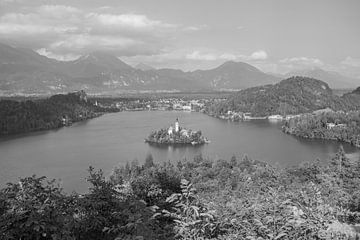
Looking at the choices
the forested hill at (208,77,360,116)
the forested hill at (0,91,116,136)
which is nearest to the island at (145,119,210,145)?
the forested hill at (0,91,116,136)

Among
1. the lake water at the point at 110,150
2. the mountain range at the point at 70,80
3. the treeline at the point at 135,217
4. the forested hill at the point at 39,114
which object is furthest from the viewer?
the mountain range at the point at 70,80

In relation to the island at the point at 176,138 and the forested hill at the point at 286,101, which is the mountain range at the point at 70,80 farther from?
the island at the point at 176,138

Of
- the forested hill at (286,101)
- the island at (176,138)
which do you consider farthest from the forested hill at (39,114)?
the forested hill at (286,101)

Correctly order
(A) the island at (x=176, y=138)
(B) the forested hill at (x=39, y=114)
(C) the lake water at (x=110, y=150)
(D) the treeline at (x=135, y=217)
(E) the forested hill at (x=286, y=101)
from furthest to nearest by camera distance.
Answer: (E) the forested hill at (x=286, y=101)
(B) the forested hill at (x=39, y=114)
(A) the island at (x=176, y=138)
(C) the lake water at (x=110, y=150)
(D) the treeline at (x=135, y=217)

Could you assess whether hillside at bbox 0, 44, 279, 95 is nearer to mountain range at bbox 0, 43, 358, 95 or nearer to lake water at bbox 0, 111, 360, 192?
mountain range at bbox 0, 43, 358, 95

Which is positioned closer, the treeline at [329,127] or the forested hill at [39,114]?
A: the treeline at [329,127]
